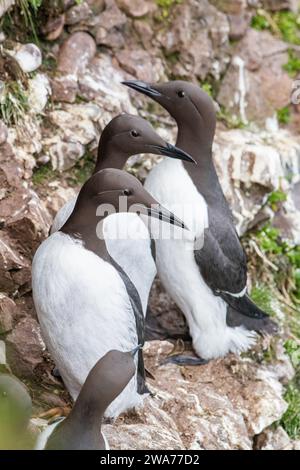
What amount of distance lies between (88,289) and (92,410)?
36.3 inches

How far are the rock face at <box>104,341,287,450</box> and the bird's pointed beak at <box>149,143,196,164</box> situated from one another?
67.1 inches

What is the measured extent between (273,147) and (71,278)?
4359mm

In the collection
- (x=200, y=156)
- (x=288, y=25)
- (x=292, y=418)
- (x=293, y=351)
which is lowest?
(x=292, y=418)

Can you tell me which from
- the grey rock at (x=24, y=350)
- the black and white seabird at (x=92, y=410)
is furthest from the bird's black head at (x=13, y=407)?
the grey rock at (x=24, y=350)

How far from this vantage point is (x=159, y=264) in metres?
8.53

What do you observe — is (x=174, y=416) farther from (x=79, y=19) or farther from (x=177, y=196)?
(x=79, y=19)

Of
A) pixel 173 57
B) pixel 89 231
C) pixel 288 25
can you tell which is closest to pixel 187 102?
pixel 89 231

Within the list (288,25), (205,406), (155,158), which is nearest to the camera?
(205,406)

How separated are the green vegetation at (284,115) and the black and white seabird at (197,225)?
290 centimetres

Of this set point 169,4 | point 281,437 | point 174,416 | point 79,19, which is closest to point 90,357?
point 174,416

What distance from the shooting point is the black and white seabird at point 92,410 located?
19.6ft

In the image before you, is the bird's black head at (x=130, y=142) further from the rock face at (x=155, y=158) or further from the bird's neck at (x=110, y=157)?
the rock face at (x=155, y=158)

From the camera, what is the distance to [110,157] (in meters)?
7.98

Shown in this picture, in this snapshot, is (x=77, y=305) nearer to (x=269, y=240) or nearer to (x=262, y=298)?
(x=262, y=298)
